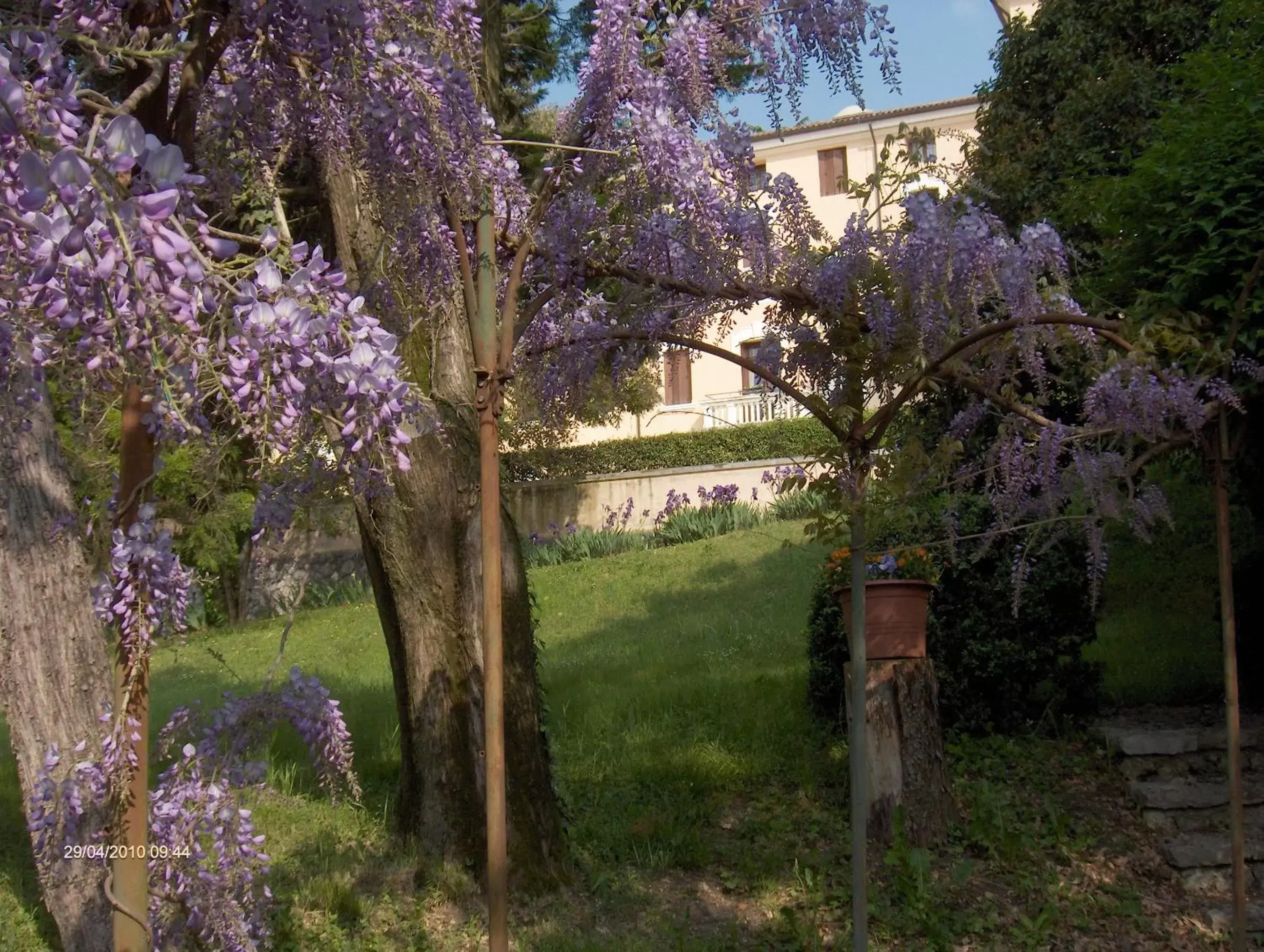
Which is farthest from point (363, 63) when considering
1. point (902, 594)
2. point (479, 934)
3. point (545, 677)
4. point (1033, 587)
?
point (545, 677)

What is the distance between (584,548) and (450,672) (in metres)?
8.94

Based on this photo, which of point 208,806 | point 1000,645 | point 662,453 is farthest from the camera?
point 662,453

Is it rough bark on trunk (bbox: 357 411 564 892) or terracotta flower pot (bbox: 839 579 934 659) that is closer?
rough bark on trunk (bbox: 357 411 564 892)

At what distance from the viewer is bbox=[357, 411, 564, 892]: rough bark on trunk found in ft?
14.6

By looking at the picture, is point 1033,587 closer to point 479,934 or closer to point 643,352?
point 643,352

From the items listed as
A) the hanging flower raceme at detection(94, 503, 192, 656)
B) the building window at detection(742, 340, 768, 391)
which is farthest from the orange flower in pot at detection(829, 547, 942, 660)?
the hanging flower raceme at detection(94, 503, 192, 656)

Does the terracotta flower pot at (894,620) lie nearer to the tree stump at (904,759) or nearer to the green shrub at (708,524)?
the tree stump at (904,759)

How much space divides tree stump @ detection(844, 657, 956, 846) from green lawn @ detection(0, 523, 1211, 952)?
0.16m

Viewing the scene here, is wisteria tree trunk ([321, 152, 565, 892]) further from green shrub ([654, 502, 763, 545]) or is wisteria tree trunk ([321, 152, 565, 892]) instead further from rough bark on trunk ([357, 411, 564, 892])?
green shrub ([654, 502, 763, 545])

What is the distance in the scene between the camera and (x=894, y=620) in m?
5.32

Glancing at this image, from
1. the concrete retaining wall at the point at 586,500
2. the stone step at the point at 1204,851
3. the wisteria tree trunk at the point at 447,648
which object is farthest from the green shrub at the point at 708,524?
the wisteria tree trunk at the point at 447,648

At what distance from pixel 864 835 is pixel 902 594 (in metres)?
2.15

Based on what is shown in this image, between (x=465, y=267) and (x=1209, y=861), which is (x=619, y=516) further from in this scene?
(x=465, y=267)

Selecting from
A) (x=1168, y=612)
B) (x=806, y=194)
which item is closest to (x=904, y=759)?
(x=1168, y=612)
